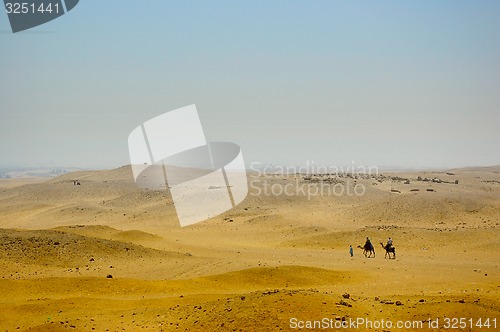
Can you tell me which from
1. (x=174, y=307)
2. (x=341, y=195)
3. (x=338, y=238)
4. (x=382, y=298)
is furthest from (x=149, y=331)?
(x=341, y=195)

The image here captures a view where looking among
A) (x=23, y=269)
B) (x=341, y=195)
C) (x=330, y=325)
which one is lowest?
(x=341, y=195)

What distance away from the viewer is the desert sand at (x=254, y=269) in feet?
37.3

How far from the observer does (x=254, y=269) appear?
60.2 feet

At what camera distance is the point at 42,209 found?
190ft

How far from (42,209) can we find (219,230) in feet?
99.9

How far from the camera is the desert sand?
1137 cm

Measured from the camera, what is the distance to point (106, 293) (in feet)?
52.5

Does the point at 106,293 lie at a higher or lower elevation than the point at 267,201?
higher

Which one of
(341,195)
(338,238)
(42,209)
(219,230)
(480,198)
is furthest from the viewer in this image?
(42,209)

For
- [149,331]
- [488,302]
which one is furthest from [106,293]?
[488,302]

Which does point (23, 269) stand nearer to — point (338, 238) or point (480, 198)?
point (338, 238)

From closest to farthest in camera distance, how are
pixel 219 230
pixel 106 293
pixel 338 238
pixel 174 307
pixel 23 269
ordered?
pixel 174 307
pixel 106 293
pixel 23 269
pixel 338 238
pixel 219 230

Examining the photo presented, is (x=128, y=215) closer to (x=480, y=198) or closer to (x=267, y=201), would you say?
(x=267, y=201)

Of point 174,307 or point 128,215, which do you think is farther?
point 128,215
